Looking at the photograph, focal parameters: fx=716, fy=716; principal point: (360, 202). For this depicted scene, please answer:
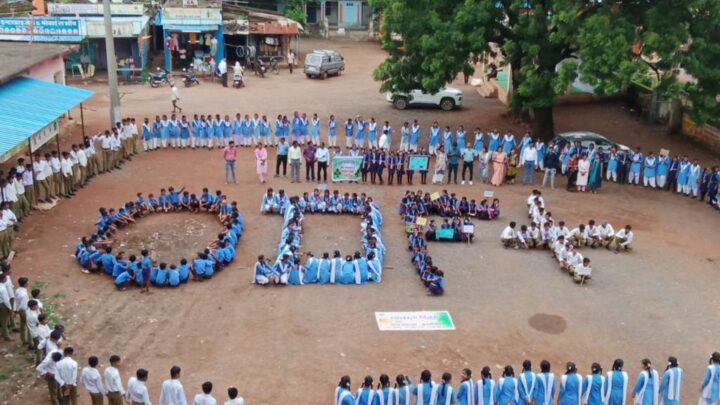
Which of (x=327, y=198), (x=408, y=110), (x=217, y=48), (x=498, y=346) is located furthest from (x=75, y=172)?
(x=217, y=48)

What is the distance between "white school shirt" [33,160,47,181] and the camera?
738 inches

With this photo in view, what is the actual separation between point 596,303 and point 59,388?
10.3 meters

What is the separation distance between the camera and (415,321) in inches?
545

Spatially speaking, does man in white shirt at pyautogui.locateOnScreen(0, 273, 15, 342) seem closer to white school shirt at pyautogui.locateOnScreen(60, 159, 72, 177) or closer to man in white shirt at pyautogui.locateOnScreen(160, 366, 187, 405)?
man in white shirt at pyautogui.locateOnScreen(160, 366, 187, 405)

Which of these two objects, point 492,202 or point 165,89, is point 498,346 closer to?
point 492,202

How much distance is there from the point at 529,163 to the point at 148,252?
12.0 m

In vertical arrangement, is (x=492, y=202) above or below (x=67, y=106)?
below

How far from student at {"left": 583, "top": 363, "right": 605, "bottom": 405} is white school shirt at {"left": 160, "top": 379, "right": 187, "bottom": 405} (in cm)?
594

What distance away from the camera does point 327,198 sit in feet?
64.1

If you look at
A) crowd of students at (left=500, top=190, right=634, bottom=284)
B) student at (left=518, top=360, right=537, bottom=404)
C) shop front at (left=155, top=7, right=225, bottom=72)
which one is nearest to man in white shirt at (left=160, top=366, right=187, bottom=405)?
student at (left=518, top=360, right=537, bottom=404)

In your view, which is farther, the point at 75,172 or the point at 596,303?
the point at 75,172

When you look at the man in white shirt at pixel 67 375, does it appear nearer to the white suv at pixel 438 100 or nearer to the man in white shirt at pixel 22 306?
the man in white shirt at pixel 22 306

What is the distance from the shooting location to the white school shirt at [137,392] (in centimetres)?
1016

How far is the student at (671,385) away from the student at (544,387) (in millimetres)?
1734
